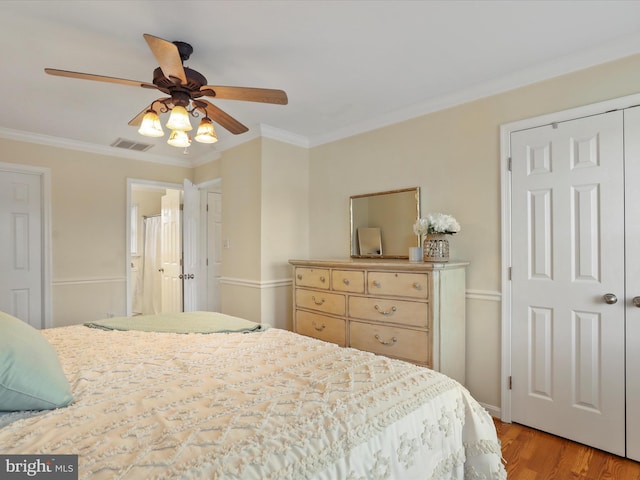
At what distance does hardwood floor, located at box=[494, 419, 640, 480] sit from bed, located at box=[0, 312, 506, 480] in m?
0.95

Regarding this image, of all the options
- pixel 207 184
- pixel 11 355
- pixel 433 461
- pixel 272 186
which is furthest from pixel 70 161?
pixel 433 461

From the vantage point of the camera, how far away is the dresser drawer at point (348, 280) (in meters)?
2.74

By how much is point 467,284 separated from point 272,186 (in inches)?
81.8

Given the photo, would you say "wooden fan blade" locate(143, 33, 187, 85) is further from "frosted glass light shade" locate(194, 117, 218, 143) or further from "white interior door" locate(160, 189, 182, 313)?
"white interior door" locate(160, 189, 182, 313)

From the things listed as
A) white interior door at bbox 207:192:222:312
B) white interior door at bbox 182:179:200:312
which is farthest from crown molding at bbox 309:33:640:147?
white interior door at bbox 207:192:222:312

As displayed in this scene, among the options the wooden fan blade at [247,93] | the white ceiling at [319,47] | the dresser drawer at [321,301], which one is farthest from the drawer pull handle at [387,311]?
the white ceiling at [319,47]

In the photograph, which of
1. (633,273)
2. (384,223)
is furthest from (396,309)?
(633,273)

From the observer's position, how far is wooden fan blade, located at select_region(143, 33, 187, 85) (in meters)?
1.51

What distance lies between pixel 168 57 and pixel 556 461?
10.0 ft

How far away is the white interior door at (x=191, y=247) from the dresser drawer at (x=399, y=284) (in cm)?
280

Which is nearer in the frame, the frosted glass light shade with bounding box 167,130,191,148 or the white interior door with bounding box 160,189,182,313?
the frosted glass light shade with bounding box 167,130,191,148

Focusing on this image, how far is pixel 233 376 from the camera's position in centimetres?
136

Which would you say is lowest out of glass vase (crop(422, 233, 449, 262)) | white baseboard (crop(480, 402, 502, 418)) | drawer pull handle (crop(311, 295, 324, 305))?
white baseboard (crop(480, 402, 502, 418))

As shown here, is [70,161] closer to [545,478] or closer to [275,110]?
[275,110]
